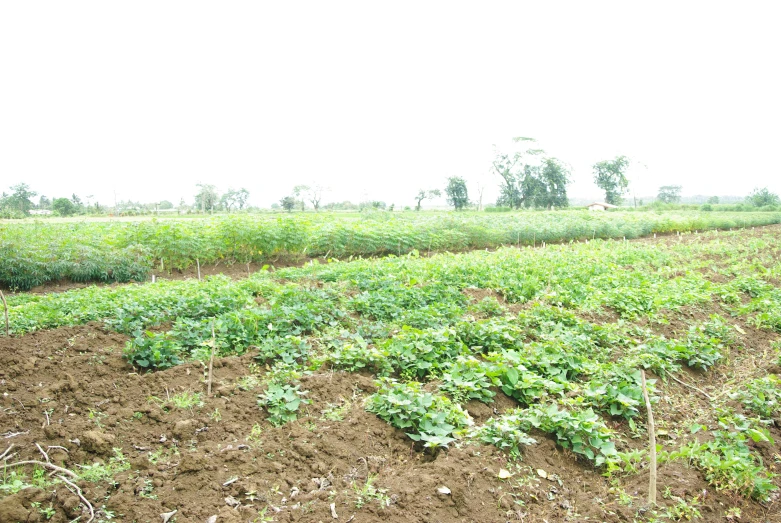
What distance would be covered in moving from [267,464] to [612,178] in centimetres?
6857

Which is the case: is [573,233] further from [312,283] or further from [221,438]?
[221,438]

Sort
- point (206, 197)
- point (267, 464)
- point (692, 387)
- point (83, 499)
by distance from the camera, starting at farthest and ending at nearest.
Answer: point (206, 197) → point (692, 387) → point (267, 464) → point (83, 499)

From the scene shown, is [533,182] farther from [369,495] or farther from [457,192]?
[369,495]

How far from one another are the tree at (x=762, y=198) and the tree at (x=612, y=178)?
1452 centimetres

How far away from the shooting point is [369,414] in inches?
154

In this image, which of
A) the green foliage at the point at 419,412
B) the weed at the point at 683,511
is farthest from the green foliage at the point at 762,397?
the green foliage at the point at 419,412

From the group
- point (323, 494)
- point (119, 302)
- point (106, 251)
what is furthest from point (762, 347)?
point (106, 251)

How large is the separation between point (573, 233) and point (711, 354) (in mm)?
20608

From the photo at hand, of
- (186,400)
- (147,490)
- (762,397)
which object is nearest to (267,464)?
(147,490)

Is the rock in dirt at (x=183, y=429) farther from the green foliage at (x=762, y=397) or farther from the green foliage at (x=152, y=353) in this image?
the green foliage at (x=762, y=397)

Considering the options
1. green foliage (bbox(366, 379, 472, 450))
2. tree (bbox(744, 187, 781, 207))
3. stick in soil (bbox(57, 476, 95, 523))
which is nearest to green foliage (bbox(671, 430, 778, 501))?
green foliage (bbox(366, 379, 472, 450))

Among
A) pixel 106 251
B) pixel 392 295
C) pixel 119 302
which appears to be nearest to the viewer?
pixel 119 302

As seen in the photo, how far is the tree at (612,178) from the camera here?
207 ft

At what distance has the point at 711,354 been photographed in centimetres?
585
